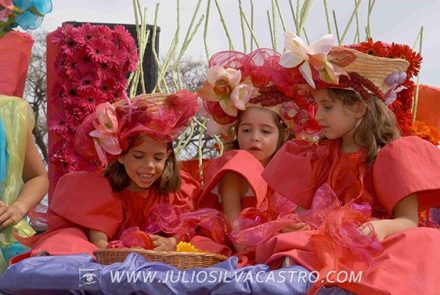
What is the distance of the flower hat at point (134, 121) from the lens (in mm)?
3992

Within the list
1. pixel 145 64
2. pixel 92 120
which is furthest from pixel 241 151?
pixel 145 64

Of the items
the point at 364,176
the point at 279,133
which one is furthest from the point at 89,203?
the point at 364,176

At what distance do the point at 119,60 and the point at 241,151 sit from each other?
2.70 feet

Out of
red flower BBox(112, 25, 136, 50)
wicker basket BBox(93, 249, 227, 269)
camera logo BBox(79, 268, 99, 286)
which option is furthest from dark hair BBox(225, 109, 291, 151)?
camera logo BBox(79, 268, 99, 286)

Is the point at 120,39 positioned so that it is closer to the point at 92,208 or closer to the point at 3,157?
the point at 3,157

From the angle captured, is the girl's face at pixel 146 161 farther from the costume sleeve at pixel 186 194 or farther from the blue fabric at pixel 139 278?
the blue fabric at pixel 139 278

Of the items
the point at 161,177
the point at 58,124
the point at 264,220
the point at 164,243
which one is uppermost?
the point at 58,124

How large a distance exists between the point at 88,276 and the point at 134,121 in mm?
851

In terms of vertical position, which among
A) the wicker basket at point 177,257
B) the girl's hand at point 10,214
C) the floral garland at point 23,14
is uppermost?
the floral garland at point 23,14

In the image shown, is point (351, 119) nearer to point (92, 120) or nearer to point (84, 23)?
point (92, 120)

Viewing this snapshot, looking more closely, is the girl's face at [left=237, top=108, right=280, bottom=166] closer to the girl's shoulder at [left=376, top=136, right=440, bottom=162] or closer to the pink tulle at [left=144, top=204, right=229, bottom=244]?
the pink tulle at [left=144, top=204, right=229, bottom=244]

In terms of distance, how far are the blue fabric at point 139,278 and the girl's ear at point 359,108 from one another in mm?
740

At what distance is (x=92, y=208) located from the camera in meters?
3.98

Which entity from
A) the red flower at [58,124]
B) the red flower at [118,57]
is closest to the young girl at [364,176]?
the red flower at [118,57]
